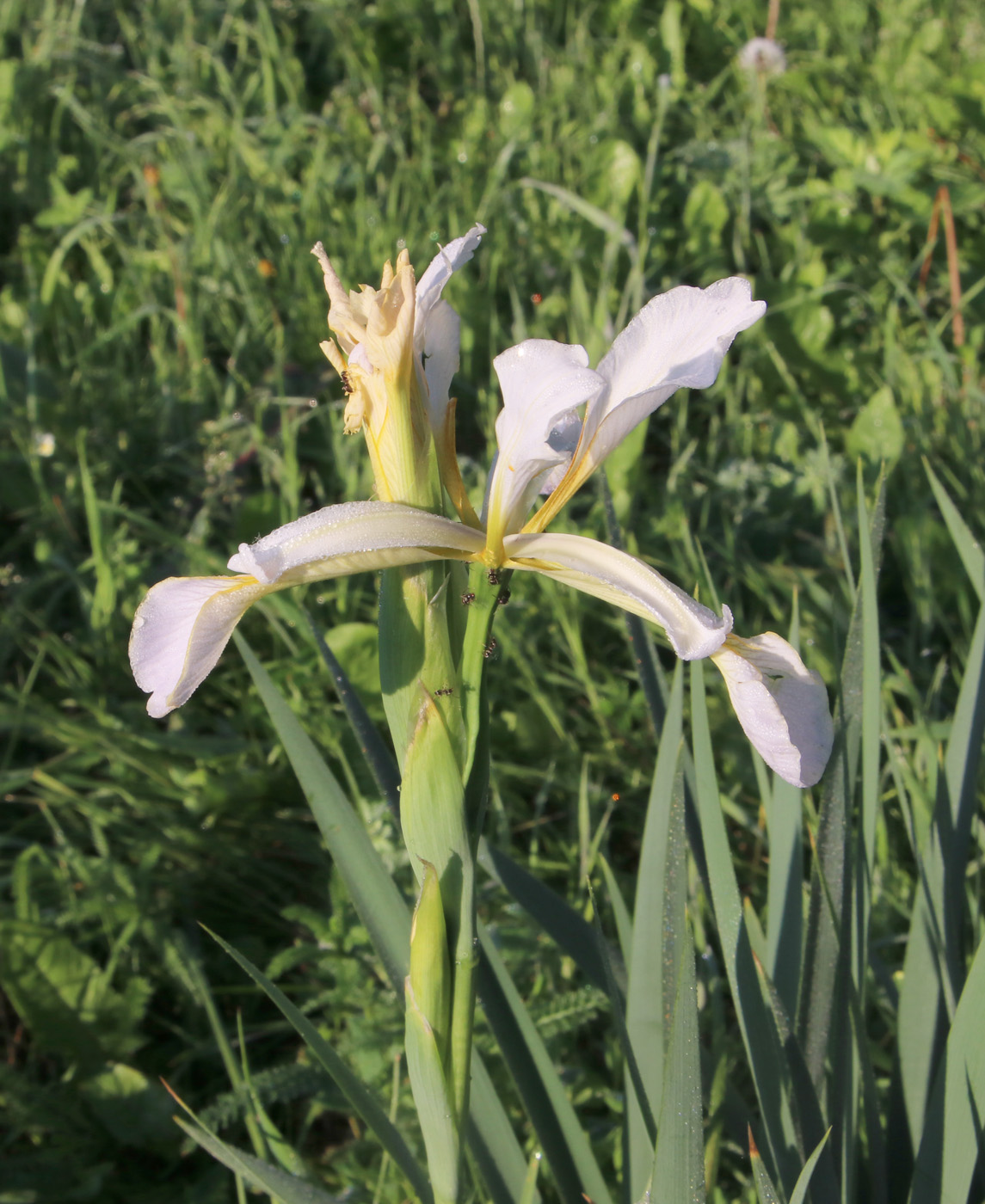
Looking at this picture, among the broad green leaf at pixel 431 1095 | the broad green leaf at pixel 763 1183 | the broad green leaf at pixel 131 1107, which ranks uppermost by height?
the broad green leaf at pixel 431 1095

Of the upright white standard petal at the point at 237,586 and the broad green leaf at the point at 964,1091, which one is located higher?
the upright white standard petal at the point at 237,586

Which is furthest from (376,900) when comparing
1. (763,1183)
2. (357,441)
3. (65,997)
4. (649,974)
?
(357,441)

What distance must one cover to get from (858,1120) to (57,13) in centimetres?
329

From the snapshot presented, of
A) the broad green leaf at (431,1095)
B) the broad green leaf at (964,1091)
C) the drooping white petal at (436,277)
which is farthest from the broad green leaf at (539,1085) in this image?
the drooping white petal at (436,277)

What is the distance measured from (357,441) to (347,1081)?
1356 millimetres

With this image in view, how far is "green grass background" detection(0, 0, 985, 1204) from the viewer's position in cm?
126

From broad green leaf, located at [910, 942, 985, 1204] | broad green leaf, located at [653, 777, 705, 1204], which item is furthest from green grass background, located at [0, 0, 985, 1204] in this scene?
broad green leaf, located at [653, 777, 705, 1204]

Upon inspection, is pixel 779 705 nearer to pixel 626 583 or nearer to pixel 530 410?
pixel 626 583

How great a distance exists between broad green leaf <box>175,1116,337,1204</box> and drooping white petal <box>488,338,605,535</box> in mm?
499

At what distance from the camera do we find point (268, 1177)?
0.72 m

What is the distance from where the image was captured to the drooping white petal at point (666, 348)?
26.8 inches

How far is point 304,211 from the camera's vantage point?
7.45 feet

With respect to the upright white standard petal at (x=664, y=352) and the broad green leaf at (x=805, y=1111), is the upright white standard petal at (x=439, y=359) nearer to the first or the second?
the upright white standard petal at (x=664, y=352)

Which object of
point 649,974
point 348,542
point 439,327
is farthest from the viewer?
point 649,974
